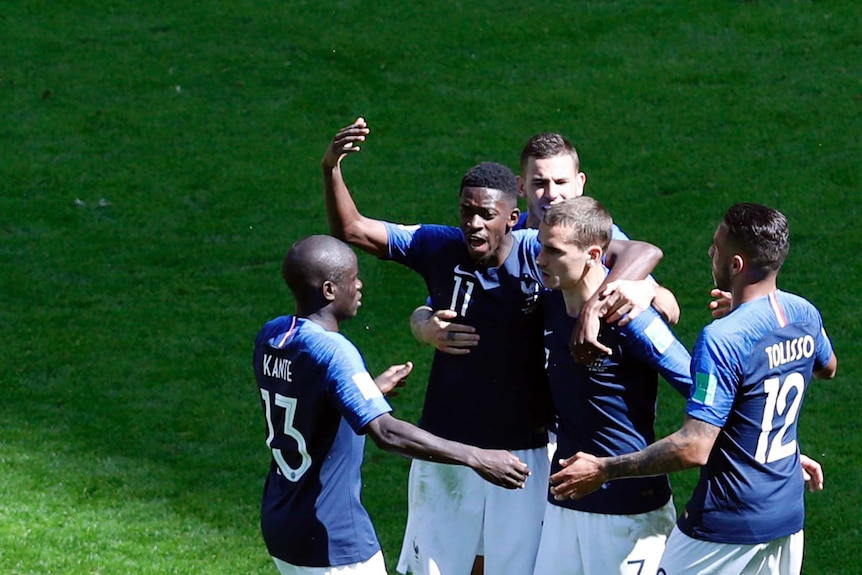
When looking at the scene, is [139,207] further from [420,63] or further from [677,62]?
[677,62]

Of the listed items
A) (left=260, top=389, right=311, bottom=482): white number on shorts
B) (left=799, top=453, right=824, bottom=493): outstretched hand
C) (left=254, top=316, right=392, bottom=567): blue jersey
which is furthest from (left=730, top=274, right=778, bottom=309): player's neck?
(left=260, top=389, right=311, bottom=482): white number on shorts

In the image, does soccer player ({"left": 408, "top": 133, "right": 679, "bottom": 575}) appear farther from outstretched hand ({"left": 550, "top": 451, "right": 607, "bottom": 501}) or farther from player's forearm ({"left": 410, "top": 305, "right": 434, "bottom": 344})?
outstretched hand ({"left": 550, "top": 451, "right": 607, "bottom": 501})

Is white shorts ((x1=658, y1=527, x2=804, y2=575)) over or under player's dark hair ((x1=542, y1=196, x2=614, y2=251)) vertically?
under

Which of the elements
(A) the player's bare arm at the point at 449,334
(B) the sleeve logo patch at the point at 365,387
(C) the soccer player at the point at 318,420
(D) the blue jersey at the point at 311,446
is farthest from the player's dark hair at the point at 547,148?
(B) the sleeve logo patch at the point at 365,387

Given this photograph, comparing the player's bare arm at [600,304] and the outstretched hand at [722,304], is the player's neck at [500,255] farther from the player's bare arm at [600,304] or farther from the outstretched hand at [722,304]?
the outstretched hand at [722,304]

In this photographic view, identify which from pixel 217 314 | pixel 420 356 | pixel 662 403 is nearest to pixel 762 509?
pixel 662 403

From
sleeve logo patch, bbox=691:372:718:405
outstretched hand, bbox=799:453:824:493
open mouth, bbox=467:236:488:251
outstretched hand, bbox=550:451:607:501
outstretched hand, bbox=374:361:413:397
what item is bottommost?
outstretched hand, bbox=799:453:824:493

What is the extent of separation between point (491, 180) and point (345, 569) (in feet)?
5.71

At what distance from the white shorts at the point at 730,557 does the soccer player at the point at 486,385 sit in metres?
0.88

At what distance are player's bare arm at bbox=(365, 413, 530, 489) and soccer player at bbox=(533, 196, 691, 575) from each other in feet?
1.73

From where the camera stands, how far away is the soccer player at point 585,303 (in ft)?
14.9

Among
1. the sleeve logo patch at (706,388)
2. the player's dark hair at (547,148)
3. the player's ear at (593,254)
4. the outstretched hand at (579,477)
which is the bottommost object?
the outstretched hand at (579,477)

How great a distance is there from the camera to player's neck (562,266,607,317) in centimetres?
477

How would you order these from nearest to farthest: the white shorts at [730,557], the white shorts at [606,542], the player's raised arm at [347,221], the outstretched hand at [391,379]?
1. the white shorts at [730,557]
2. the white shorts at [606,542]
3. the outstretched hand at [391,379]
4. the player's raised arm at [347,221]
